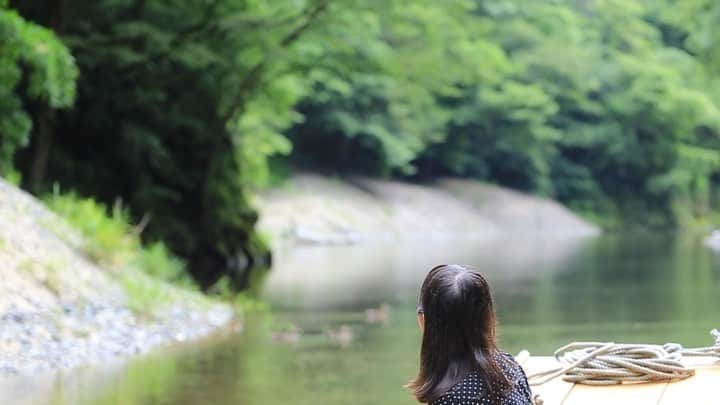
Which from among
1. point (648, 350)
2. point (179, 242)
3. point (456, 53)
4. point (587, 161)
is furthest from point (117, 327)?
point (587, 161)

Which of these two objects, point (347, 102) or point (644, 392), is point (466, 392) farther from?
point (347, 102)

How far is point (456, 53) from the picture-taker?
35.9m

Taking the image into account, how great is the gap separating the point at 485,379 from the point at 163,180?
19102 millimetres

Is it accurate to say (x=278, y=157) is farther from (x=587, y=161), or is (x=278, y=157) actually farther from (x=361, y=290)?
(x=361, y=290)

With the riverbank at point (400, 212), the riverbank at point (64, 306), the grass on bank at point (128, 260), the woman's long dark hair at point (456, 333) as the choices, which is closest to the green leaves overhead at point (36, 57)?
the riverbank at point (64, 306)

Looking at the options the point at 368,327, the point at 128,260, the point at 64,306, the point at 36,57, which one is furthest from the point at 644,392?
the point at 128,260

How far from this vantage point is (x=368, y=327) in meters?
13.2

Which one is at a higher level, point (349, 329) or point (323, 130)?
point (323, 130)

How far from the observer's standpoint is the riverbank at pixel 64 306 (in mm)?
9977

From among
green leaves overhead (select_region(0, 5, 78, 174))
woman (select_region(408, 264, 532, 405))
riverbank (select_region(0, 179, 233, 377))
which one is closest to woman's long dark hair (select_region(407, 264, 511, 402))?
woman (select_region(408, 264, 532, 405))

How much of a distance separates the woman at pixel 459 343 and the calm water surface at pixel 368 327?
456 centimetres

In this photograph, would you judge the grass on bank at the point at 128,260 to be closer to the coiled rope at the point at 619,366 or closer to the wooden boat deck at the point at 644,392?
the coiled rope at the point at 619,366

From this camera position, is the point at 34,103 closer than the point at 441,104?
Yes

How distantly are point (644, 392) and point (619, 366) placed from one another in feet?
0.64
